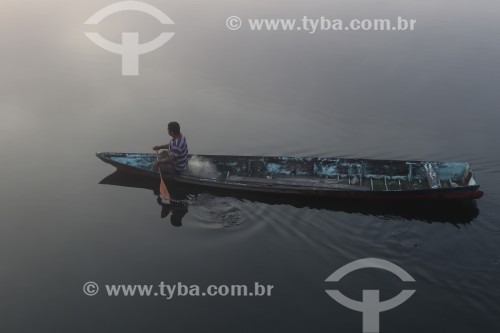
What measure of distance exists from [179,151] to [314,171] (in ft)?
11.2

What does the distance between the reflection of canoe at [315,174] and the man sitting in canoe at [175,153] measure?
8.9 inches

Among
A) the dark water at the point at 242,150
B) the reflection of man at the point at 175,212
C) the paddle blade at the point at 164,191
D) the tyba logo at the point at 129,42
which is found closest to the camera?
the dark water at the point at 242,150

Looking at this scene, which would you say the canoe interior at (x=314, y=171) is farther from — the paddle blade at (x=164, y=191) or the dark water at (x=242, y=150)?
the dark water at (x=242, y=150)

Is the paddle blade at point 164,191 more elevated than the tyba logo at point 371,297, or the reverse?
the paddle blade at point 164,191

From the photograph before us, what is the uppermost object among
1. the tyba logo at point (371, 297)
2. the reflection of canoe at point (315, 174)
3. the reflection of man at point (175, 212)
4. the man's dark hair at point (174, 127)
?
the man's dark hair at point (174, 127)

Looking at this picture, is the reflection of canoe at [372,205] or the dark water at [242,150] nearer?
the dark water at [242,150]

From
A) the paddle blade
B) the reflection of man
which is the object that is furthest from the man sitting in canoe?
the reflection of man

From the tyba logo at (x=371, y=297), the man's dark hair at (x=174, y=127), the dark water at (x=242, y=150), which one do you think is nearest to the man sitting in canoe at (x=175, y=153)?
the man's dark hair at (x=174, y=127)

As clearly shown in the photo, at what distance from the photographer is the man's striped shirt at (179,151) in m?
11.5

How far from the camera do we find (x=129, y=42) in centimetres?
2023

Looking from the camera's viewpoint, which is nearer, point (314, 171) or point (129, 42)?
point (314, 171)

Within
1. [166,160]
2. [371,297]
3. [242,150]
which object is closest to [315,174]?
[242,150]

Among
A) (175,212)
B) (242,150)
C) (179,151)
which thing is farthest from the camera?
(242,150)

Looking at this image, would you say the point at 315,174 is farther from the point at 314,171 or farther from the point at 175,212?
the point at 175,212
